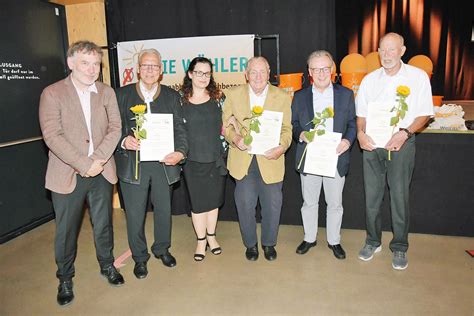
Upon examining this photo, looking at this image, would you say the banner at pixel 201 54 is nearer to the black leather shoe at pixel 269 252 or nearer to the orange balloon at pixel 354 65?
the orange balloon at pixel 354 65

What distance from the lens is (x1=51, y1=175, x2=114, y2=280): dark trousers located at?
8.24 ft

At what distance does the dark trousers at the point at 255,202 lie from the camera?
300 centimetres

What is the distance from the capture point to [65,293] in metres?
2.64

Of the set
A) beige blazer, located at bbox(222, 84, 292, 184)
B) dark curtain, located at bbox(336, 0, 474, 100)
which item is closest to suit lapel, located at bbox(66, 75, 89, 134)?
beige blazer, located at bbox(222, 84, 292, 184)

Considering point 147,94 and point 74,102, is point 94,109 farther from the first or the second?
point 147,94

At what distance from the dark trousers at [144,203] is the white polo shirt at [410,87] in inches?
68.2

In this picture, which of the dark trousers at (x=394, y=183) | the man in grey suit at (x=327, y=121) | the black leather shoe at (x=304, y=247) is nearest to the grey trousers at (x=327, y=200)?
the man in grey suit at (x=327, y=121)

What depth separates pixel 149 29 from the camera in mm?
4203

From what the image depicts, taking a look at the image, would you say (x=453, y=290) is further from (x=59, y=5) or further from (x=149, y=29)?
(x=59, y=5)

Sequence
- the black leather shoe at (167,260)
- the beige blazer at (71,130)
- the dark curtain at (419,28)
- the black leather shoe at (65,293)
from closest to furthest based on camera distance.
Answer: the beige blazer at (71,130)
the black leather shoe at (65,293)
the black leather shoe at (167,260)
the dark curtain at (419,28)

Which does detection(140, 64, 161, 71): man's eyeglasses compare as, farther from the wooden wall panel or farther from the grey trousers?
the wooden wall panel

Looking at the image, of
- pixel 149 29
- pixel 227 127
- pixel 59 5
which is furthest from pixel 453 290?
pixel 59 5

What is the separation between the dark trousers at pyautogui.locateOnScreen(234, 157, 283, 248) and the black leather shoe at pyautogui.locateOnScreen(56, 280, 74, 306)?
138 centimetres

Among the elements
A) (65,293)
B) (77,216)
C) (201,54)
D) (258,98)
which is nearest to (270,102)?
(258,98)
